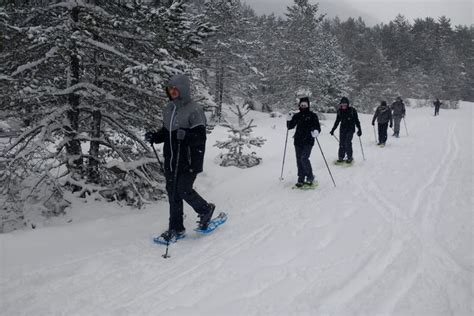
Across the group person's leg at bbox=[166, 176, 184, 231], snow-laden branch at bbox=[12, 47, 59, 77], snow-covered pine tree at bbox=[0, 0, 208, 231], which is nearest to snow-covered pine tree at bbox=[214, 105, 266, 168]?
snow-covered pine tree at bbox=[0, 0, 208, 231]

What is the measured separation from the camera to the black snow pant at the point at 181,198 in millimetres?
5625

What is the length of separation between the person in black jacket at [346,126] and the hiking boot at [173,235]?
25.0ft

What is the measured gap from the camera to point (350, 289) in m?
3.86

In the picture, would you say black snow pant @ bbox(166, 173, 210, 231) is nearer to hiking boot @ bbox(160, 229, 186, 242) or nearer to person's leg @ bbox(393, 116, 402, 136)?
hiking boot @ bbox(160, 229, 186, 242)

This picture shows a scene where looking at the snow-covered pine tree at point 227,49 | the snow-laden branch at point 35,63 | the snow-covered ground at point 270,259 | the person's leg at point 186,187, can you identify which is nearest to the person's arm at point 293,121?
the snow-covered ground at point 270,259

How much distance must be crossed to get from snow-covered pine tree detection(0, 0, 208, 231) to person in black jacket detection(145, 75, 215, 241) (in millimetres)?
1732

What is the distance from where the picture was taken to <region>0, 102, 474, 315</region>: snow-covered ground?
371 centimetres

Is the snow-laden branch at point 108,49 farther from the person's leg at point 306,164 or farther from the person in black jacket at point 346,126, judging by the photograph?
the person in black jacket at point 346,126

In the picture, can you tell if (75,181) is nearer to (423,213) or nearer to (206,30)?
(206,30)

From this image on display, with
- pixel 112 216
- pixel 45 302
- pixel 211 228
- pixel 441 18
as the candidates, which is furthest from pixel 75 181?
pixel 441 18

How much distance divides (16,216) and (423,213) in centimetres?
764

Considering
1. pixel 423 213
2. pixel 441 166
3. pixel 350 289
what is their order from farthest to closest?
pixel 441 166 < pixel 423 213 < pixel 350 289

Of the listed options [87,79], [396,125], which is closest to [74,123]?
[87,79]

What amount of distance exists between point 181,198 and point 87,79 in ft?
14.9
